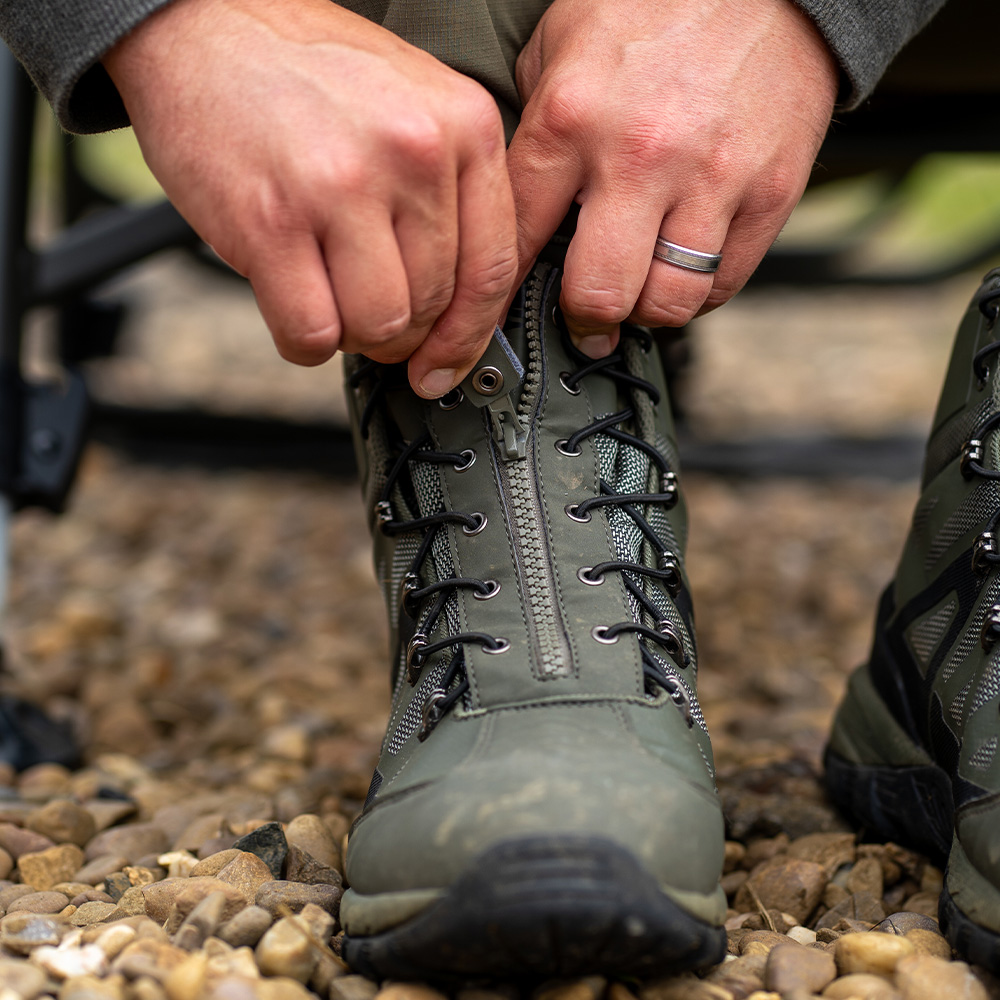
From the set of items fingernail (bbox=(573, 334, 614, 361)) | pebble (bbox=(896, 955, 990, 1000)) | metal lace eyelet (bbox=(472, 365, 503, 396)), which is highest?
fingernail (bbox=(573, 334, 614, 361))

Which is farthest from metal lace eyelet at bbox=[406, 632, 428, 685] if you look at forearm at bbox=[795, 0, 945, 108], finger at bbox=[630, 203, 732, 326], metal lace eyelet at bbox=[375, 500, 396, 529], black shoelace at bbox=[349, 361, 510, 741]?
forearm at bbox=[795, 0, 945, 108]

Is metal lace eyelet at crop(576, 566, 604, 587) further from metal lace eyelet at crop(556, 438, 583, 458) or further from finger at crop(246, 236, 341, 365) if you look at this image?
finger at crop(246, 236, 341, 365)

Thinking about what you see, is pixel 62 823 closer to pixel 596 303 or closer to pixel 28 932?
pixel 28 932

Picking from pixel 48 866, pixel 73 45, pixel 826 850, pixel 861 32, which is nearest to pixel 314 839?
pixel 48 866

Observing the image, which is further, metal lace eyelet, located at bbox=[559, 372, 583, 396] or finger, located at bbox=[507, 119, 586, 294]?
metal lace eyelet, located at bbox=[559, 372, 583, 396]

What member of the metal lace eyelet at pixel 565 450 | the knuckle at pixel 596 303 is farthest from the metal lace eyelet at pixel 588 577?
the knuckle at pixel 596 303

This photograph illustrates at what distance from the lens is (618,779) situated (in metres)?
0.72

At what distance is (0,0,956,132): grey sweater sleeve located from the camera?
0.78 metres

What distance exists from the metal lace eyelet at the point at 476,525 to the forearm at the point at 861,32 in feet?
1.63

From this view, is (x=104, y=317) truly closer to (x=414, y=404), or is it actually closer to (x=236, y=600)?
(x=236, y=600)

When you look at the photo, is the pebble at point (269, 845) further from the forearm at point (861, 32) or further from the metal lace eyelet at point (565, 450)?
the forearm at point (861, 32)

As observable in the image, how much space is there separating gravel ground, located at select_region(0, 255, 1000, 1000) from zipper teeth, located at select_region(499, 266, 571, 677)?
0.81ft

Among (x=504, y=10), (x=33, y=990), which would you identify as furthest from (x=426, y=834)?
(x=504, y=10)

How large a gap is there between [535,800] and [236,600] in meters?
1.49
